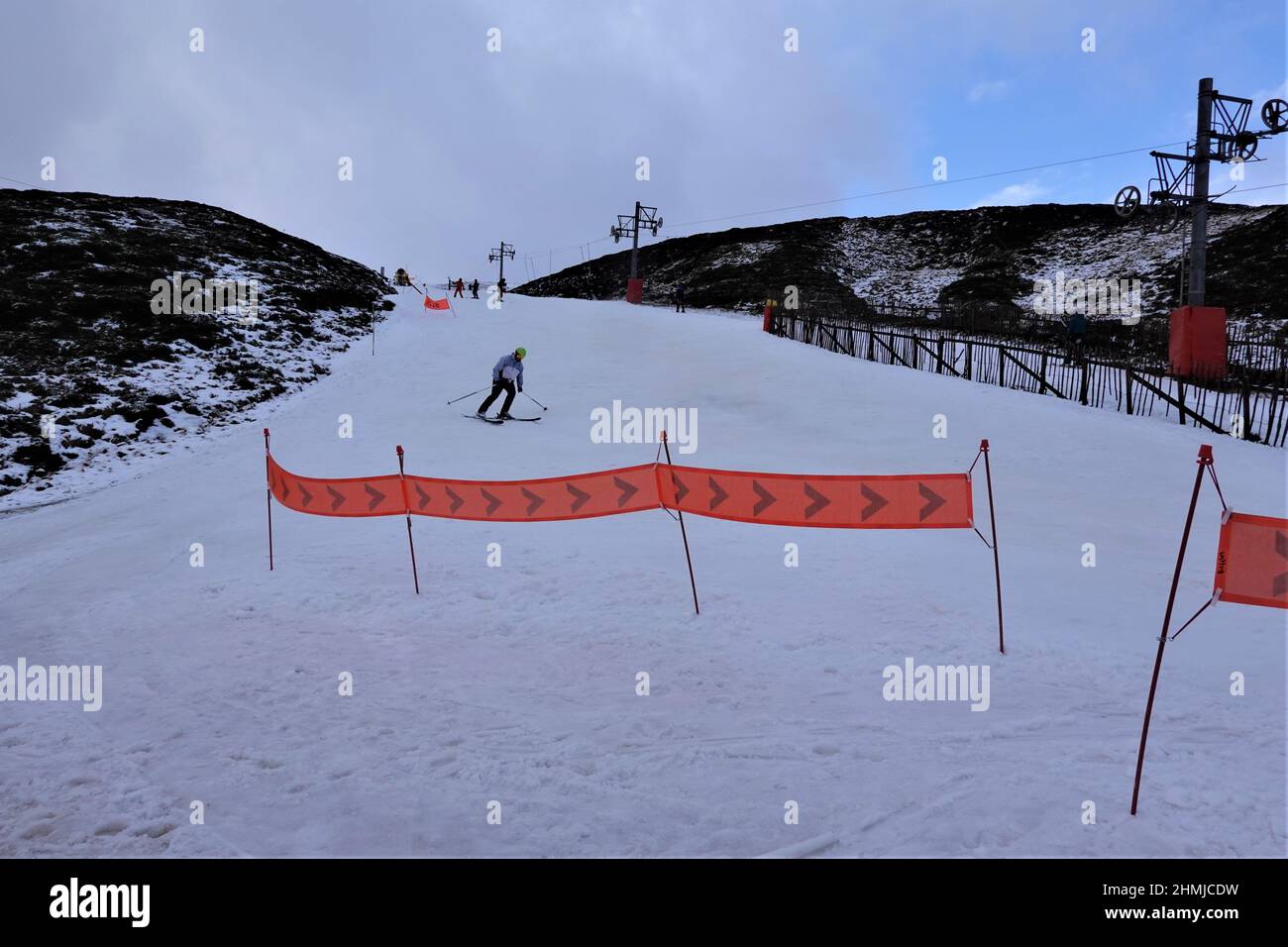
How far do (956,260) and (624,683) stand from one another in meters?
67.2

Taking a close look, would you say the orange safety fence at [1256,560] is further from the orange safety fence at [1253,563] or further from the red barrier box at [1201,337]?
the red barrier box at [1201,337]

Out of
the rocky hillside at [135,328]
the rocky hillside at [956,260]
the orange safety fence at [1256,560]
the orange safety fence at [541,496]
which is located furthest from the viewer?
the rocky hillside at [956,260]

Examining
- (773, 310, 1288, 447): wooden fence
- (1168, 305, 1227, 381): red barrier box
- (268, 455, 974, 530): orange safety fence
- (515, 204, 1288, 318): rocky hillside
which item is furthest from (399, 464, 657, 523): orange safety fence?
(515, 204, 1288, 318): rocky hillside

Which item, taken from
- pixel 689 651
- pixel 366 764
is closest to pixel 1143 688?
pixel 689 651

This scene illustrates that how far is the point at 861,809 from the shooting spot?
12.6 feet

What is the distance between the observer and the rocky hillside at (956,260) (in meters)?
42.5

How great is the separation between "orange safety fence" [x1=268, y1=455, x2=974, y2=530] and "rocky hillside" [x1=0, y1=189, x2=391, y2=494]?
8.12 m

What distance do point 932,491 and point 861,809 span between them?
123 inches

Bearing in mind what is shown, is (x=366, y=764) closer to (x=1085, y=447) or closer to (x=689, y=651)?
(x=689, y=651)

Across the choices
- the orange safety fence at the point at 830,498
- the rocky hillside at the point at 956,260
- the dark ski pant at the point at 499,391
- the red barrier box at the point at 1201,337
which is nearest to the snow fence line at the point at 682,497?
the orange safety fence at the point at 830,498

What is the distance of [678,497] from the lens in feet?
23.0

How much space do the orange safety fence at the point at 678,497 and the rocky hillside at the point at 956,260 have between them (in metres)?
33.1

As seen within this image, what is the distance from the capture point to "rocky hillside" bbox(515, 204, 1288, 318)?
42.5 meters

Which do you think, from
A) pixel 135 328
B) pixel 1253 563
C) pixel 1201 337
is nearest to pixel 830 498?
pixel 1253 563
